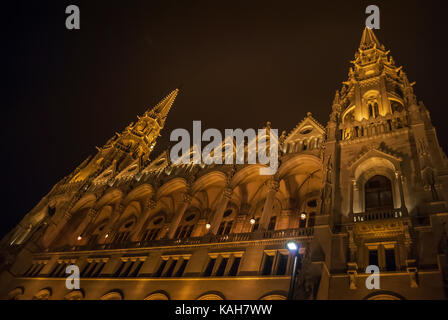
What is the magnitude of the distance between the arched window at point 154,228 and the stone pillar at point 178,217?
5.31 meters

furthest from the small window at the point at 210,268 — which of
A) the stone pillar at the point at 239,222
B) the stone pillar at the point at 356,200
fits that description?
the stone pillar at the point at 356,200

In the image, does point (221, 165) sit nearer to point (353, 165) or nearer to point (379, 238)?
point (353, 165)

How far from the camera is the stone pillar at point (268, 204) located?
24867 millimetres

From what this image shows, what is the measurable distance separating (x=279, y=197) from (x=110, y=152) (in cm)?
3385

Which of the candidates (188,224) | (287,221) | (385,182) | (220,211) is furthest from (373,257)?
(188,224)

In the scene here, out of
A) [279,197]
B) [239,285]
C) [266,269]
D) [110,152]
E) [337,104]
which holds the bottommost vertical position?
[239,285]

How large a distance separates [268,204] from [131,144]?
130ft

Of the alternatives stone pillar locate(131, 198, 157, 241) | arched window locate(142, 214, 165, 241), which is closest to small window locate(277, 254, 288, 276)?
stone pillar locate(131, 198, 157, 241)

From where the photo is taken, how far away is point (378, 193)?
75.0ft

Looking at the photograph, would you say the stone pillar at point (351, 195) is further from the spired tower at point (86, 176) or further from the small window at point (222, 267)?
the spired tower at point (86, 176)

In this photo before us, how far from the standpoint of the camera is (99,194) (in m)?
40.1

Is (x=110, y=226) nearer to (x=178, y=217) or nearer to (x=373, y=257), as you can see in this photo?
(x=178, y=217)

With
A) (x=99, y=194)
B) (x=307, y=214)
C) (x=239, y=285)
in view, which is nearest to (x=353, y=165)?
(x=307, y=214)

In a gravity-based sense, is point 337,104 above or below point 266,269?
above
